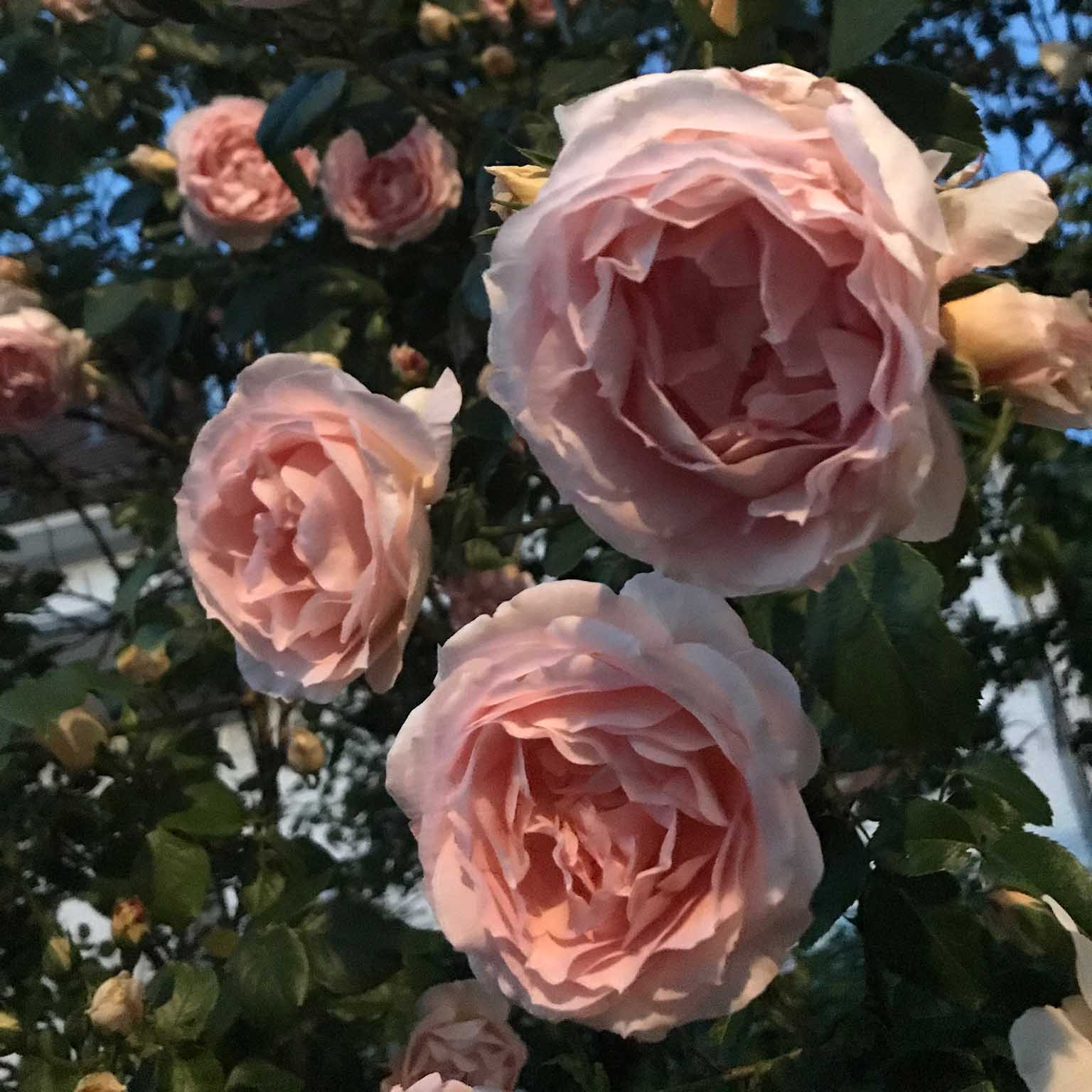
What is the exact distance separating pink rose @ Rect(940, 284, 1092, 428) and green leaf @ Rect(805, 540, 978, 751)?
103 millimetres

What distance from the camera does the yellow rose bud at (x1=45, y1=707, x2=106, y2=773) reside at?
607 mm

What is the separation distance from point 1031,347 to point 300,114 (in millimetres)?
483

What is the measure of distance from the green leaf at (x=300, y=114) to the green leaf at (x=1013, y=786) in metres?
0.52

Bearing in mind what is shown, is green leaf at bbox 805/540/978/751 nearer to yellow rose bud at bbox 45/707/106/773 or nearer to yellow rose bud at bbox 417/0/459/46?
yellow rose bud at bbox 45/707/106/773

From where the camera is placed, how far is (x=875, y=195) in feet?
0.77

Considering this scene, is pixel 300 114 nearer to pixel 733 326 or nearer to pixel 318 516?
pixel 318 516

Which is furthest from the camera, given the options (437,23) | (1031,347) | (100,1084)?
(437,23)

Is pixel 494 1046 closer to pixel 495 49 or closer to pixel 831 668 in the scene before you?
pixel 831 668

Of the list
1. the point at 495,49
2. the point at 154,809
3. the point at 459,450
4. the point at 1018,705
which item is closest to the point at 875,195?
the point at 459,450

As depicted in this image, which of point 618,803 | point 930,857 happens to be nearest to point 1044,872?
point 930,857

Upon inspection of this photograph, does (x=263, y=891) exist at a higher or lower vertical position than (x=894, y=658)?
lower

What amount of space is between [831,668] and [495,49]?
27.1 inches

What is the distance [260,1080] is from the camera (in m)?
0.54

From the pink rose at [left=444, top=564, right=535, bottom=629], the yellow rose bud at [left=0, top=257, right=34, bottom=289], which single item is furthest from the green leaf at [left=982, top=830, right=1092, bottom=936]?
the yellow rose bud at [left=0, top=257, right=34, bottom=289]
